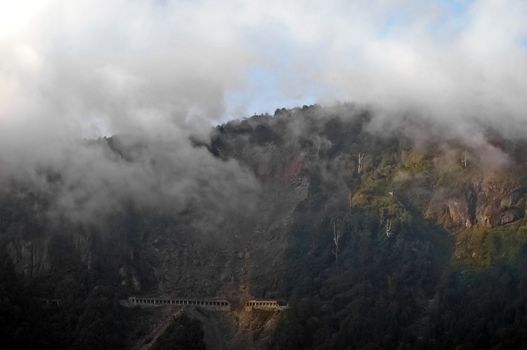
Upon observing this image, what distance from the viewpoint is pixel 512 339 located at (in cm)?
19650

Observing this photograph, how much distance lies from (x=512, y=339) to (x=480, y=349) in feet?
22.7

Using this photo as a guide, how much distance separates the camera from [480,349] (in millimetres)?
199375
